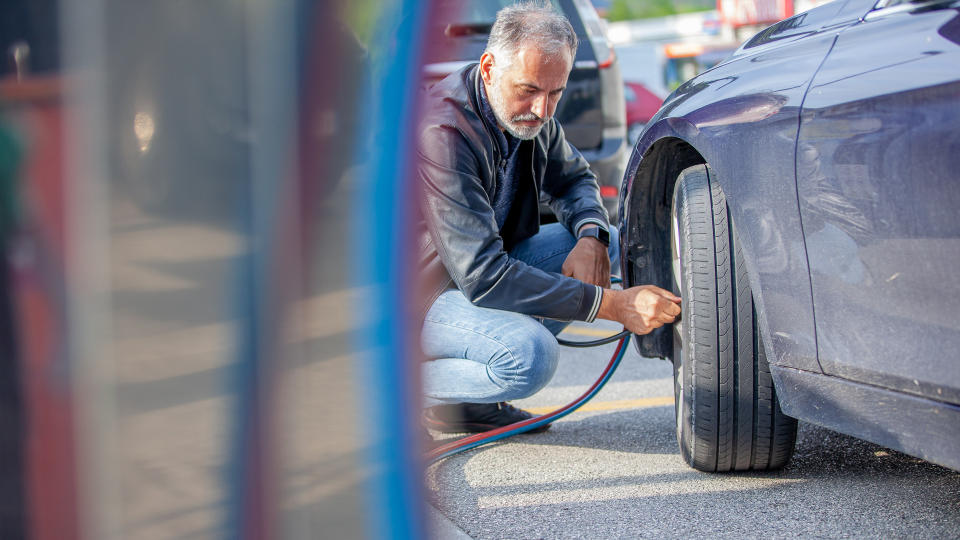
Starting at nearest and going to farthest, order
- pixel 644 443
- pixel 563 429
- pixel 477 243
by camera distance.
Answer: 1. pixel 477 243
2. pixel 644 443
3. pixel 563 429

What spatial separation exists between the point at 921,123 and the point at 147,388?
124 cm

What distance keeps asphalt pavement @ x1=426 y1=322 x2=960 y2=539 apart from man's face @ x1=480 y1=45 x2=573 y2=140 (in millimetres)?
917

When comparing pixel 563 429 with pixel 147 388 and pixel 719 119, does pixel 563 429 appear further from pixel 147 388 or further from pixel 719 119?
pixel 147 388

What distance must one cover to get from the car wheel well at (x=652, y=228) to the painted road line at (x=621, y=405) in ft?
1.93

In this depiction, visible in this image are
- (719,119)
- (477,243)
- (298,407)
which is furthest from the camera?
(477,243)

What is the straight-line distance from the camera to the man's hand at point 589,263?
266 cm

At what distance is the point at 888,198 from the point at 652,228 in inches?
40.7

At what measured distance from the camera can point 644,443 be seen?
268cm

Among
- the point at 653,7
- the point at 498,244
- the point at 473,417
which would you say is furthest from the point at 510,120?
the point at 653,7

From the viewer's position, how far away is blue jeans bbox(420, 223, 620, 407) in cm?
247

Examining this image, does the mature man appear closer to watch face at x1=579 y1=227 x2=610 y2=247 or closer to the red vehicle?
watch face at x1=579 y1=227 x2=610 y2=247

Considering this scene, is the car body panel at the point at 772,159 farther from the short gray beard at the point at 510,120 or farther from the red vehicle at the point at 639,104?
the red vehicle at the point at 639,104

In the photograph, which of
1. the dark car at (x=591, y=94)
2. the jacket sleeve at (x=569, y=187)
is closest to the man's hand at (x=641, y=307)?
the jacket sleeve at (x=569, y=187)

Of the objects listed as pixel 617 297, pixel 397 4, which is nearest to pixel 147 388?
pixel 397 4
